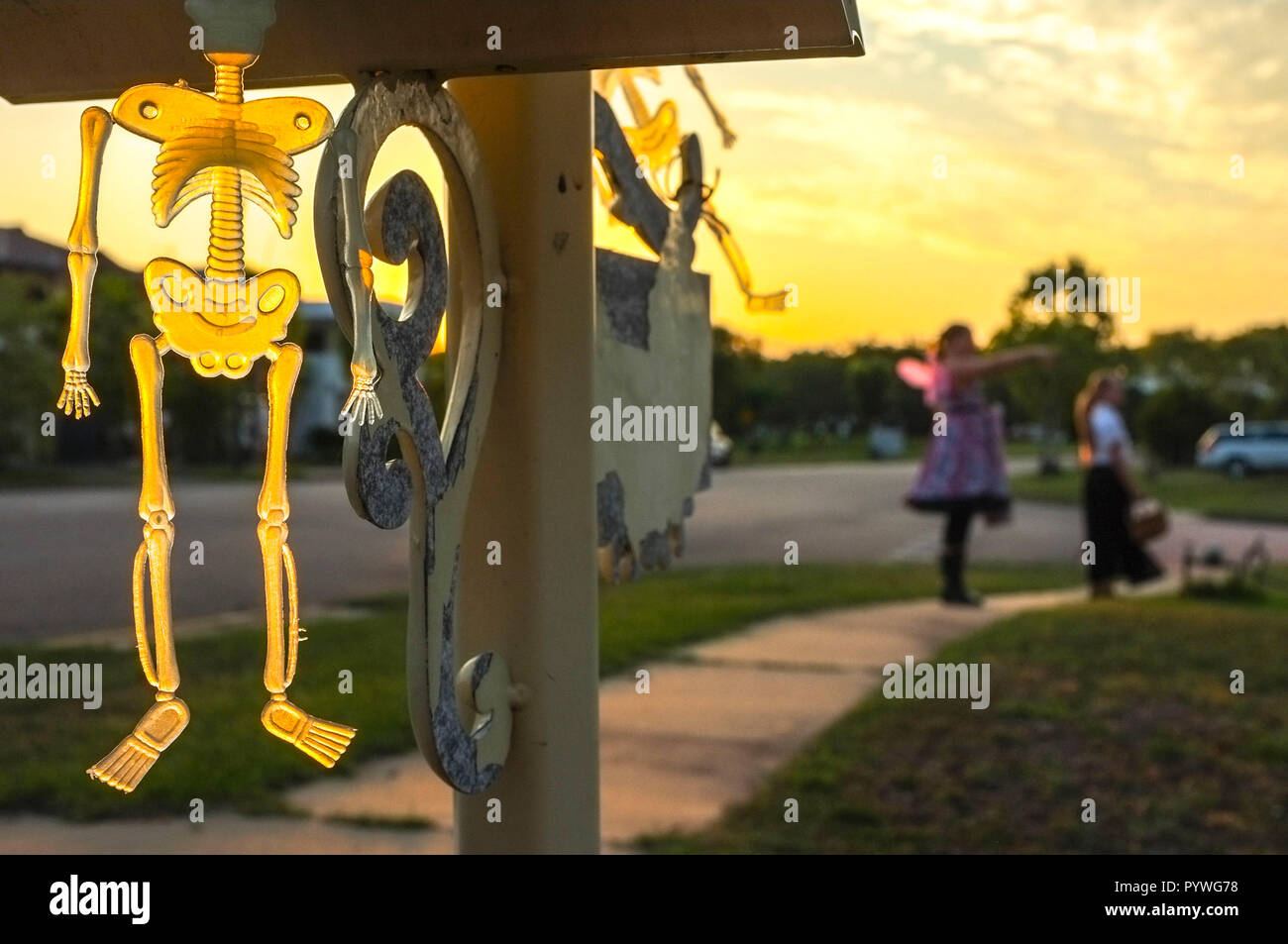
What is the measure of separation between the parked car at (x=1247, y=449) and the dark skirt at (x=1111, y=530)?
2126 centimetres

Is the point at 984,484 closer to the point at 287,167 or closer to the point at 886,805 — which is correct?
the point at 886,805

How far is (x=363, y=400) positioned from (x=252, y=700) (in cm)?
517

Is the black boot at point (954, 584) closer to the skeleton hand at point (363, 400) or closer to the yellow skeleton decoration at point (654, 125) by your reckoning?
the yellow skeleton decoration at point (654, 125)

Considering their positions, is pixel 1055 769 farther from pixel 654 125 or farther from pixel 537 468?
pixel 537 468

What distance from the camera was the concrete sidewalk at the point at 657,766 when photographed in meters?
4.11

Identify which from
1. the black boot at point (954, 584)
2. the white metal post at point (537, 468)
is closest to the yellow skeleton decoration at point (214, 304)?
the white metal post at point (537, 468)

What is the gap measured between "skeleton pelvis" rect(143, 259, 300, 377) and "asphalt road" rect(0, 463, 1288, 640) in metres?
7.15

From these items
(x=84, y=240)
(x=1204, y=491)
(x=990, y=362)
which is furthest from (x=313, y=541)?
(x=1204, y=491)

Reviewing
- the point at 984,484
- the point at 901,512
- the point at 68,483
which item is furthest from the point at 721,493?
the point at 984,484

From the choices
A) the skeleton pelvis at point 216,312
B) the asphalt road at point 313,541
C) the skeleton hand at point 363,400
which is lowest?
the asphalt road at point 313,541

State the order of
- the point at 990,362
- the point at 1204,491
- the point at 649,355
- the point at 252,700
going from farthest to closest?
the point at 1204,491
the point at 990,362
the point at 252,700
the point at 649,355

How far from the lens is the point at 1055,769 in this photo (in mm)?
4824

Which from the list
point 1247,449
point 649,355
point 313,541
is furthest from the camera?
point 1247,449

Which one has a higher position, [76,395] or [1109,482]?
[76,395]
